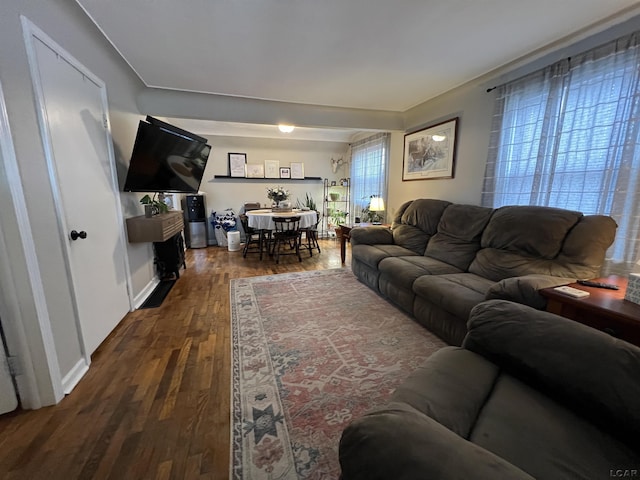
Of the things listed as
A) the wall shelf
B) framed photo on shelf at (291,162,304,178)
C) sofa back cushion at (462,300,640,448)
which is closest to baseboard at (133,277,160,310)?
the wall shelf

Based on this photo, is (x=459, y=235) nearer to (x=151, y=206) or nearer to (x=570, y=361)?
(x=570, y=361)

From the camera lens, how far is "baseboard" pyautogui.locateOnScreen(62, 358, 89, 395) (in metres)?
1.58

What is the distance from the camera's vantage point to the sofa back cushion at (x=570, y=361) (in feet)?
2.56

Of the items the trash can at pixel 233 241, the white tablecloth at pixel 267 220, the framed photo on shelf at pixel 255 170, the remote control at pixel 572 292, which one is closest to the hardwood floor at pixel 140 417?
A: the remote control at pixel 572 292

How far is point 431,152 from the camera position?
11.6ft

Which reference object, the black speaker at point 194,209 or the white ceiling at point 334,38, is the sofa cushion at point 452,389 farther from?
the black speaker at point 194,209

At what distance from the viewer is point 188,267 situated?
13.6 feet

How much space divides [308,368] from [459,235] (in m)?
2.10

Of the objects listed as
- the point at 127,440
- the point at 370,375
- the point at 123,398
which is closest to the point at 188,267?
the point at 123,398

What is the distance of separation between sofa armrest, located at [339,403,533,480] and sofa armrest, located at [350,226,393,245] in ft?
9.40

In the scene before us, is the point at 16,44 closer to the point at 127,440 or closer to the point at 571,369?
the point at 127,440

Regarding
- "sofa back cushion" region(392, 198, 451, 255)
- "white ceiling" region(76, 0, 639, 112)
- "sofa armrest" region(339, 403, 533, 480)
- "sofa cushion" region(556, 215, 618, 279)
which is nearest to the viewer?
"sofa armrest" region(339, 403, 533, 480)

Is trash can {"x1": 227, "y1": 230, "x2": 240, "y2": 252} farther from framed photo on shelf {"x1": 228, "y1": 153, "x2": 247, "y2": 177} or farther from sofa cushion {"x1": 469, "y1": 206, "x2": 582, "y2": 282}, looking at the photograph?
sofa cushion {"x1": 469, "y1": 206, "x2": 582, "y2": 282}

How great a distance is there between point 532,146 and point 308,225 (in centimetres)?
324
